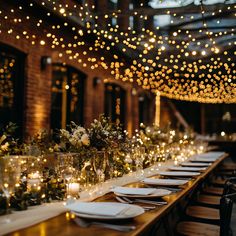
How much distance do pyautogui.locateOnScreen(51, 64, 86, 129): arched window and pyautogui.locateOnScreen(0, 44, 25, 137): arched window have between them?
49.8 inches

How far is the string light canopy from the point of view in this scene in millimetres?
6371

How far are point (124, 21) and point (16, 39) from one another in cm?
535

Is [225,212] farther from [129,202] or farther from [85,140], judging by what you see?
[85,140]

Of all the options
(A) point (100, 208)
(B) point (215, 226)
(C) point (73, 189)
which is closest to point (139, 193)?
(C) point (73, 189)

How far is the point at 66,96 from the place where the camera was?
8242mm

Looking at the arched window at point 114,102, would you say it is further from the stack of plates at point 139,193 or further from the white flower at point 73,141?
the stack of plates at point 139,193

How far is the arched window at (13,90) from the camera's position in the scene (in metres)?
6.32

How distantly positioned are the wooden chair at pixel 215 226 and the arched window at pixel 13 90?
3.66 metres

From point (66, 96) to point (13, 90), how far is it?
1929mm

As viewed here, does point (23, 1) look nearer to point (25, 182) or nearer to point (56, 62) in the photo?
point (56, 62)

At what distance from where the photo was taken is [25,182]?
235 centimetres

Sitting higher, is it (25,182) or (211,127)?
(211,127)

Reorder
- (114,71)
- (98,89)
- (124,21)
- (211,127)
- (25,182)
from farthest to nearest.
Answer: (211,127) < (124,21) < (114,71) < (98,89) < (25,182)

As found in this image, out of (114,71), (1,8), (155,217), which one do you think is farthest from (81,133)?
(114,71)
